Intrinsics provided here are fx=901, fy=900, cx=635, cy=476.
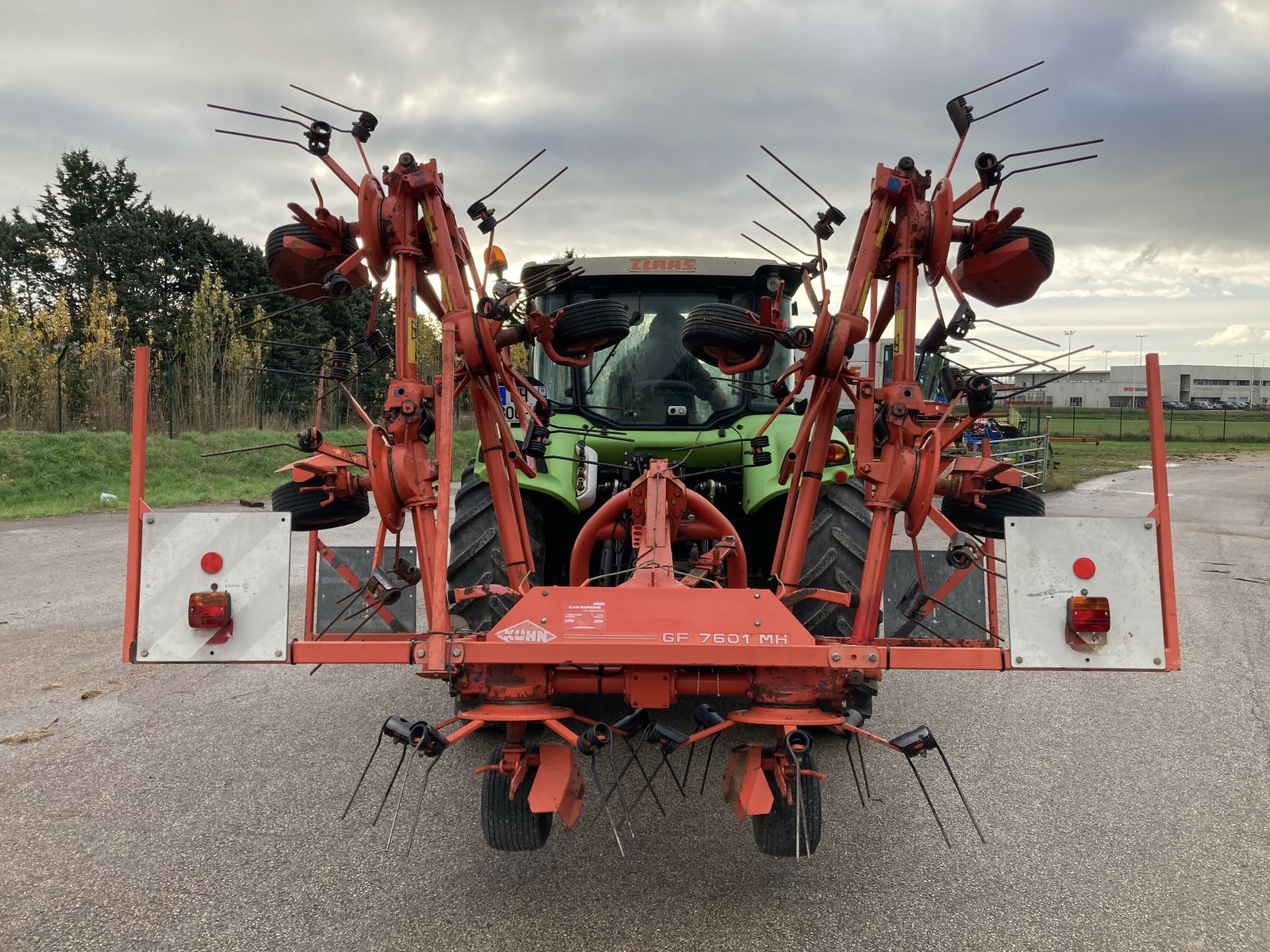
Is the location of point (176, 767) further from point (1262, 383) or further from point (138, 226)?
point (1262, 383)

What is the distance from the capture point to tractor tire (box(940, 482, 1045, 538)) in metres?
2.96

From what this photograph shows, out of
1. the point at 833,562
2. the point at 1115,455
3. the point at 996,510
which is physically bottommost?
the point at 833,562

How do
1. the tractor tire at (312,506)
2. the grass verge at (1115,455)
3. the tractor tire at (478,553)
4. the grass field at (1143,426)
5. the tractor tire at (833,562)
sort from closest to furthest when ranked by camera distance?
the tractor tire at (312,506), the tractor tire at (478,553), the tractor tire at (833,562), the grass verge at (1115,455), the grass field at (1143,426)

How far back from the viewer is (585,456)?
416 centimetres

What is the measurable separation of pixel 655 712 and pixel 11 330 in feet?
63.1

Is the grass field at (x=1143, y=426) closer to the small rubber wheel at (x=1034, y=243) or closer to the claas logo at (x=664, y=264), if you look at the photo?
the claas logo at (x=664, y=264)

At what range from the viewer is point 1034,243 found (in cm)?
313

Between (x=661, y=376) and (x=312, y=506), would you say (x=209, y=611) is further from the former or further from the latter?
(x=661, y=376)

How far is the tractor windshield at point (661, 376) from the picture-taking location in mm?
4652

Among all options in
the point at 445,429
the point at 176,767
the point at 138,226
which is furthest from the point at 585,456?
the point at 138,226

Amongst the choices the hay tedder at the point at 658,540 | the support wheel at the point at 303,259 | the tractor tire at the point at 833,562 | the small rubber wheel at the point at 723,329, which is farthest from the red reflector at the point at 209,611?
the tractor tire at the point at 833,562

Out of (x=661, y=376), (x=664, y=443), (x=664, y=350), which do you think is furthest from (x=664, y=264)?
(x=664, y=443)

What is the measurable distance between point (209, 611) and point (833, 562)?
236 centimetres

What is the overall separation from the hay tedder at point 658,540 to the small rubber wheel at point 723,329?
0.01 metres
